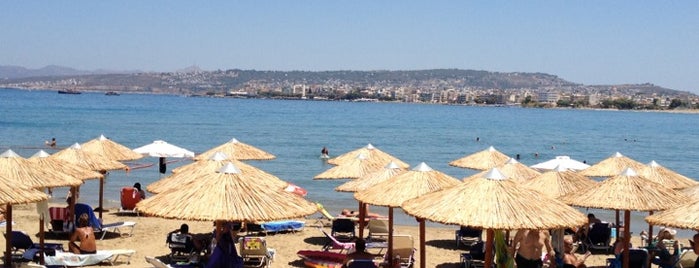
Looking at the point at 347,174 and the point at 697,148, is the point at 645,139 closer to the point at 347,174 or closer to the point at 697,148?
the point at 697,148

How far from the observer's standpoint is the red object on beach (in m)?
11.6

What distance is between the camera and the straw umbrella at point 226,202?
8297 mm

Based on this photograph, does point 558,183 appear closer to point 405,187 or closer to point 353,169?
point 405,187

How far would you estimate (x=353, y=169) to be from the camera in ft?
50.1

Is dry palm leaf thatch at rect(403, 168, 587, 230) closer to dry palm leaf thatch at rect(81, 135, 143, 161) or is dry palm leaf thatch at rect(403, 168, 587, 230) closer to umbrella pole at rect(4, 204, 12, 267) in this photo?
umbrella pole at rect(4, 204, 12, 267)

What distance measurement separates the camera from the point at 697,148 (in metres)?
58.4

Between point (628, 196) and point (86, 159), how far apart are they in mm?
9722

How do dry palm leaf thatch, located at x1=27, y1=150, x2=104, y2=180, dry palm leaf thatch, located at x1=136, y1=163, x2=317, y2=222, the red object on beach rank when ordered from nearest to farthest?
dry palm leaf thatch, located at x1=136, y1=163, x2=317, y2=222 → dry palm leaf thatch, located at x1=27, y1=150, x2=104, y2=180 → the red object on beach

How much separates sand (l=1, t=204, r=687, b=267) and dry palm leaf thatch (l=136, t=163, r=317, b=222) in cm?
343

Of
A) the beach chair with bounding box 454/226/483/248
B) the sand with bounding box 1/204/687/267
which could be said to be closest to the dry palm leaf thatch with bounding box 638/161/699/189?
the sand with bounding box 1/204/687/267

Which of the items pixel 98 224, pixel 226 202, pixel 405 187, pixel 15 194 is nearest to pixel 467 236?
pixel 405 187

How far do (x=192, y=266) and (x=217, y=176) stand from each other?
2252mm

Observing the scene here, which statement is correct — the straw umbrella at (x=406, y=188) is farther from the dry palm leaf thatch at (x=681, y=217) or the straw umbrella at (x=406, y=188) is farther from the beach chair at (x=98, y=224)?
the beach chair at (x=98, y=224)

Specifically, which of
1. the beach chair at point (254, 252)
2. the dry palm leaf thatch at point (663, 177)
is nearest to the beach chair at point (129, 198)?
the beach chair at point (254, 252)
